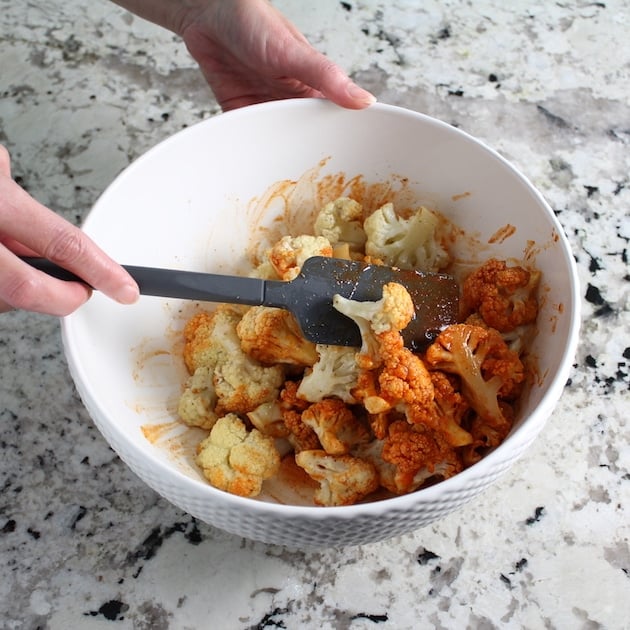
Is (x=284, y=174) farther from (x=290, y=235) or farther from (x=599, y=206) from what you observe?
(x=599, y=206)

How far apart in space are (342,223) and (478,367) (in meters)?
0.45

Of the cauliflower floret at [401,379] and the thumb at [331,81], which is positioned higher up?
the thumb at [331,81]

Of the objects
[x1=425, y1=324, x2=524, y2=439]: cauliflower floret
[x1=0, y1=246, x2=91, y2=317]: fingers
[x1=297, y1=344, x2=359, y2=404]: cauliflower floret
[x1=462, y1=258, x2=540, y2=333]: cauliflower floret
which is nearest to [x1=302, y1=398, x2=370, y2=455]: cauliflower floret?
[x1=297, y1=344, x2=359, y2=404]: cauliflower floret

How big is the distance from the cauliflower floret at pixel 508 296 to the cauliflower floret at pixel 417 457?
0.86 feet

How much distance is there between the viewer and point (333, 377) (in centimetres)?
128

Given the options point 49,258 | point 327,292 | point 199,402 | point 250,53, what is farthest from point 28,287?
point 250,53

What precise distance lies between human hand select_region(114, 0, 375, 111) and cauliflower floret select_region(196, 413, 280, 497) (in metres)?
0.65

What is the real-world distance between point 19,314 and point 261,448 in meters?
0.66

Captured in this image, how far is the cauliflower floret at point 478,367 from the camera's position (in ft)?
4.00

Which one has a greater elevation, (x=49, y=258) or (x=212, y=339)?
(x=49, y=258)

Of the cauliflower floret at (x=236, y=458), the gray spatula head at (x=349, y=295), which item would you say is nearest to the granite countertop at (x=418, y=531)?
the cauliflower floret at (x=236, y=458)

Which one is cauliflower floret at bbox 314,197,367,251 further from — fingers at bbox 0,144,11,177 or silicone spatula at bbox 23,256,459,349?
fingers at bbox 0,144,11,177

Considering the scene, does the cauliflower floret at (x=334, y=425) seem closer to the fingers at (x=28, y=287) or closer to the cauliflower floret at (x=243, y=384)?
the cauliflower floret at (x=243, y=384)

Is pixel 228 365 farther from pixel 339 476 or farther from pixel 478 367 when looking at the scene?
pixel 478 367
